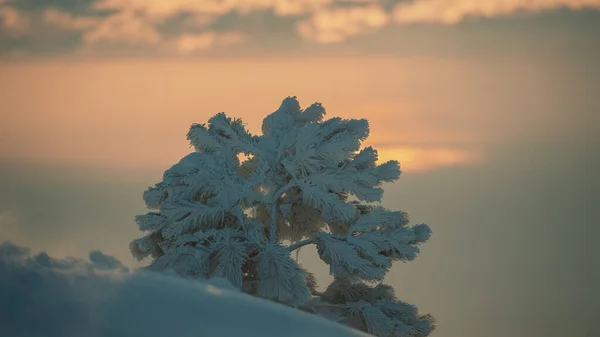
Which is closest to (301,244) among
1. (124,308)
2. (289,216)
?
(289,216)

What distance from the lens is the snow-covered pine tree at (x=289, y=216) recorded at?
19.0 m

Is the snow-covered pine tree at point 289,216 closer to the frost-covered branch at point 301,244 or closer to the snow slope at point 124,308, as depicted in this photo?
the frost-covered branch at point 301,244

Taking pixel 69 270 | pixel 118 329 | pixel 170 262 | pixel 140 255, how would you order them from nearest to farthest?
pixel 118 329, pixel 69 270, pixel 170 262, pixel 140 255

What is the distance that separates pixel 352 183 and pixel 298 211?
1.37 meters

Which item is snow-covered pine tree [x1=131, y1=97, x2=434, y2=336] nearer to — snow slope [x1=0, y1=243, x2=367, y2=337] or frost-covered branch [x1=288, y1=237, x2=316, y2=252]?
frost-covered branch [x1=288, y1=237, x2=316, y2=252]

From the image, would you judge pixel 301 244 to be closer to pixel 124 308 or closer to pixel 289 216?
pixel 289 216

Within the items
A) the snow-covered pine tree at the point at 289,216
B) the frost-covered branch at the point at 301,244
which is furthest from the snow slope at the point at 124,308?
the frost-covered branch at the point at 301,244

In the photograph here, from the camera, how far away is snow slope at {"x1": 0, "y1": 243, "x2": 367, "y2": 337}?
288 inches

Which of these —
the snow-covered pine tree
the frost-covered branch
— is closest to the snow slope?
the snow-covered pine tree

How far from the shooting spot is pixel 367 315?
768 inches

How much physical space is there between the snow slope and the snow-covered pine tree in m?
10.7

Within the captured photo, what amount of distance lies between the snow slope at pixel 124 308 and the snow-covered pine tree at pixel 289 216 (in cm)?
1074

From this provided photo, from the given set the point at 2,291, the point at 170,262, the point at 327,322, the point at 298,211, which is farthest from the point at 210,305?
the point at 298,211

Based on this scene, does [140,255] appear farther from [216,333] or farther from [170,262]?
[216,333]
